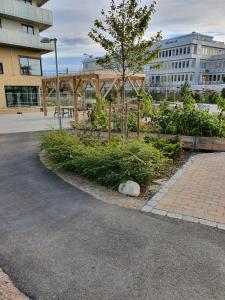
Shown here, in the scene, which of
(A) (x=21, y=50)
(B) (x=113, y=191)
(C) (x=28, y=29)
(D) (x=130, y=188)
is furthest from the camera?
(C) (x=28, y=29)

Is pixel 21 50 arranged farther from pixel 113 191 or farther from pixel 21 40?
Answer: pixel 113 191

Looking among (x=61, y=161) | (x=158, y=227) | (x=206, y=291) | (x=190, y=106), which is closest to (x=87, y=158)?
(x=61, y=161)

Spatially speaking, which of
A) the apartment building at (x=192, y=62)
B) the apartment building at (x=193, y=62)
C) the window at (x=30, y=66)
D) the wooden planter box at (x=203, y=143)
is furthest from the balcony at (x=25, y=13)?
the apartment building at (x=193, y=62)

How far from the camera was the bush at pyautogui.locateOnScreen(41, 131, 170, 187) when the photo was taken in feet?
18.5

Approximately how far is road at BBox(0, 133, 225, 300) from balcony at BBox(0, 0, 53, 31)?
22.7 meters

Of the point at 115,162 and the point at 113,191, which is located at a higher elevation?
the point at 115,162

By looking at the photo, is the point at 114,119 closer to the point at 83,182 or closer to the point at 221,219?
the point at 83,182

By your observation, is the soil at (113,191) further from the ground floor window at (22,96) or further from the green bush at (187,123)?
the ground floor window at (22,96)

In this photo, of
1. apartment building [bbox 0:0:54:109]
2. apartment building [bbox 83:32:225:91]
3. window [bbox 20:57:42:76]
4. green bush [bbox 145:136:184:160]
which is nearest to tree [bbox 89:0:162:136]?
green bush [bbox 145:136:184:160]

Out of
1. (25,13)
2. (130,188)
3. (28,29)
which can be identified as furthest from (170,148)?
(28,29)

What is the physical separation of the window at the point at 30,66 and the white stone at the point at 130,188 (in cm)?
2372

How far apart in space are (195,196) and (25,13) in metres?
24.9

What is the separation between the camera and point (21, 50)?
2533cm

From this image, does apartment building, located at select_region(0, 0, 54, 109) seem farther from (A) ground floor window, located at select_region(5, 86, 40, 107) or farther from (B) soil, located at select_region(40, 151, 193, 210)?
(B) soil, located at select_region(40, 151, 193, 210)
